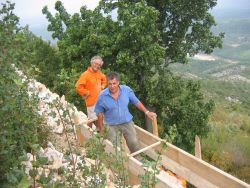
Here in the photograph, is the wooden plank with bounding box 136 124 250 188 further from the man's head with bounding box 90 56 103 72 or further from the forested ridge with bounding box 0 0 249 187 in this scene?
the forested ridge with bounding box 0 0 249 187

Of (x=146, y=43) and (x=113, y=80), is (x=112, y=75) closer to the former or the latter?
(x=113, y=80)

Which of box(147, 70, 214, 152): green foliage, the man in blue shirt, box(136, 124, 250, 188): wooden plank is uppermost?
the man in blue shirt

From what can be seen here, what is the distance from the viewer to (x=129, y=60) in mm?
12859

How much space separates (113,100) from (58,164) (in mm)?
1652

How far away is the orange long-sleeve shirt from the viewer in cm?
919

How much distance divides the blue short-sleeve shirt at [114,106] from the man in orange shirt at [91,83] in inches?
63.3

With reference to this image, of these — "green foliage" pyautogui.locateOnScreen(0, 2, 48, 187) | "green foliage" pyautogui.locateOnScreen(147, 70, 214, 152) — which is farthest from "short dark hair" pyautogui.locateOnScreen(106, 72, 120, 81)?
"green foliage" pyautogui.locateOnScreen(147, 70, 214, 152)

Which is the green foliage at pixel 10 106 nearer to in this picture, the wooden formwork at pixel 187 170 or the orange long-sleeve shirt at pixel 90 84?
the wooden formwork at pixel 187 170

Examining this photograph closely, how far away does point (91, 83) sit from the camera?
9.27 metres

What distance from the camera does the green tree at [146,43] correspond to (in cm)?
1305

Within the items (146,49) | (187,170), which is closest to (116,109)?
(187,170)

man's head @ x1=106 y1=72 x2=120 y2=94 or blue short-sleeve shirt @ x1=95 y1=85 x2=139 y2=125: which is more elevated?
man's head @ x1=106 y1=72 x2=120 y2=94

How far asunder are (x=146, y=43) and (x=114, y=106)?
5.81 metres

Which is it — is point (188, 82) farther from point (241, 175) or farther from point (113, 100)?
point (113, 100)
